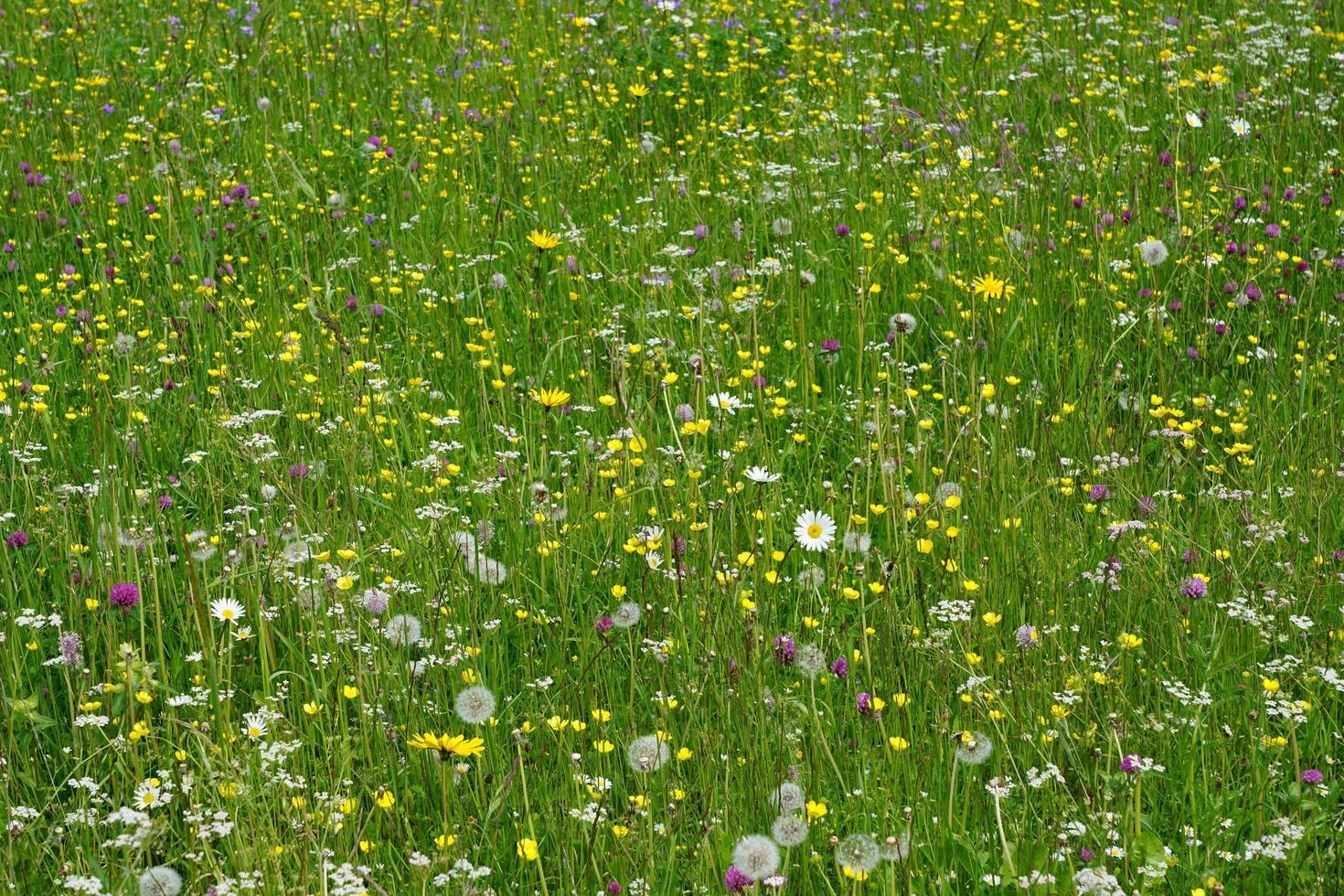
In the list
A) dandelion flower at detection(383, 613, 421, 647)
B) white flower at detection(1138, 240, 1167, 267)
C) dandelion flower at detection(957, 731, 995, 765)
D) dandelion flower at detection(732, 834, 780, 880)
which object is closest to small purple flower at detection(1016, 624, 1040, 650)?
dandelion flower at detection(957, 731, 995, 765)

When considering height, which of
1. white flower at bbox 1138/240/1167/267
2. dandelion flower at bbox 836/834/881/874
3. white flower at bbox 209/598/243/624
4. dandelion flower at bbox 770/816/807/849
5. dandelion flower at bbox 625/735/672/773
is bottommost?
dandelion flower at bbox 625/735/672/773

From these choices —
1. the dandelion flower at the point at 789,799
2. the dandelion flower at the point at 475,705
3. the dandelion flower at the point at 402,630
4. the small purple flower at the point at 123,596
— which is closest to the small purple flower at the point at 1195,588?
the dandelion flower at the point at 789,799

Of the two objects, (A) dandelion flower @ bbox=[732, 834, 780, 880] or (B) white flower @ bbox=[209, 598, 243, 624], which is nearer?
(A) dandelion flower @ bbox=[732, 834, 780, 880]

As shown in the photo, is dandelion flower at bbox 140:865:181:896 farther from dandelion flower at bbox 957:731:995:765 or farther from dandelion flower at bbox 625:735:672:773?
dandelion flower at bbox 957:731:995:765

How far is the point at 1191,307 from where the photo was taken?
12.4ft

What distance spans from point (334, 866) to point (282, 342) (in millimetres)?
2076

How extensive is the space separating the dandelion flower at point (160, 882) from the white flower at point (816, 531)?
1.25m

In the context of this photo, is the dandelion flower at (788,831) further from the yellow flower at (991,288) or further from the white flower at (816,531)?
the yellow flower at (991,288)

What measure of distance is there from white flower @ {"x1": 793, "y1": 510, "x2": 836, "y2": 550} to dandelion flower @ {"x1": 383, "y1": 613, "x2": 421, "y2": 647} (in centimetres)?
75

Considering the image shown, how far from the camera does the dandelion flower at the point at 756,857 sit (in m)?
1.69

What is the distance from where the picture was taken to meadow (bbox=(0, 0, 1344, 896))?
6.39ft

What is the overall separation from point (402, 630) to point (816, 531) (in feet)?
2.74

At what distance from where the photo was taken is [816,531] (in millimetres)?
2578

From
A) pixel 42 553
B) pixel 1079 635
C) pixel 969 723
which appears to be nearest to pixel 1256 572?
pixel 1079 635
